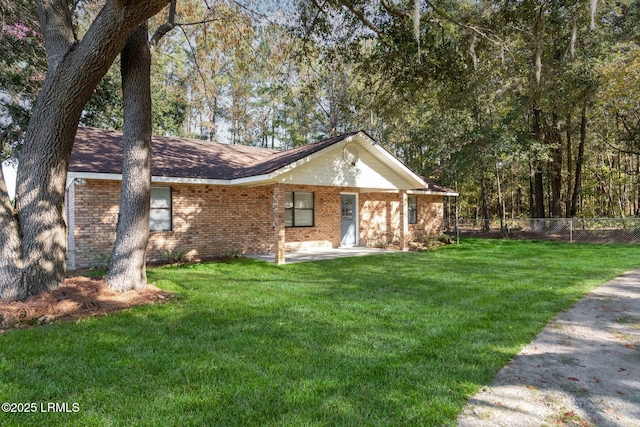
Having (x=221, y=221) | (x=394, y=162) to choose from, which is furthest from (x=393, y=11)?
(x=221, y=221)

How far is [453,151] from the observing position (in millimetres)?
19656

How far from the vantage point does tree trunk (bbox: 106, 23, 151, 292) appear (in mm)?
6383

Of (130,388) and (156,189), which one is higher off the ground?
(156,189)

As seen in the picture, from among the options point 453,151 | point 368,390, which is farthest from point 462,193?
point 368,390

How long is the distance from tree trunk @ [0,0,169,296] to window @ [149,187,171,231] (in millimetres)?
5124

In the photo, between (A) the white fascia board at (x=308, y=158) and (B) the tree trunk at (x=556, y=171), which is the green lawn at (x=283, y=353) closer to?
(A) the white fascia board at (x=308, y=158)

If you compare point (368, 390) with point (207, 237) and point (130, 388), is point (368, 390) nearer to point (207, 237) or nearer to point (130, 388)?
point (130, 388)

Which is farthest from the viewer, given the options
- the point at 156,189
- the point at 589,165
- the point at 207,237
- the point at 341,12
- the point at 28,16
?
the point at 589,165

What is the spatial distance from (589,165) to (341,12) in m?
27.5

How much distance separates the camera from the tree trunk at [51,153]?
17.7 feet

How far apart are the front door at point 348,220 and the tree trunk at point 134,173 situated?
971 cm

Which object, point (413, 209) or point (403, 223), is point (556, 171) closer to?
point (413, 209)

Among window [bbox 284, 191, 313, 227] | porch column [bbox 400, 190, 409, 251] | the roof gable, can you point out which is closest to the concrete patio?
window [bbox 284, 191, 313, 227]

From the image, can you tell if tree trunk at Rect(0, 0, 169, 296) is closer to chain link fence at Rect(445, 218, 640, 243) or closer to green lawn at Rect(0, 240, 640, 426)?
green lawn at Rect(0, 240, 640, 426)
